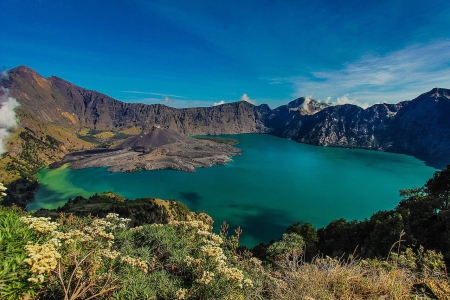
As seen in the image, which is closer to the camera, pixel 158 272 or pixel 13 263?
pixel 13 263

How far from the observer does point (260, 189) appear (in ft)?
210

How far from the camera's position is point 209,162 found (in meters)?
105

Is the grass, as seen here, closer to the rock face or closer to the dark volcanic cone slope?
the dark volcanic cone slope

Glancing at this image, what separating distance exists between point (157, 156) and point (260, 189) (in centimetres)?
6743

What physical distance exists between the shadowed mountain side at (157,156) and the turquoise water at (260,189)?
6044 millimetres

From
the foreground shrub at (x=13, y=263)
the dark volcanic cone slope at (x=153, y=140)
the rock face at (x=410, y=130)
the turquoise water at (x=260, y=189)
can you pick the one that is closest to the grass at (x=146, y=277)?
the foreground shrub at (x=13, y=263)

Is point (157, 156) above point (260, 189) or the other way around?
above

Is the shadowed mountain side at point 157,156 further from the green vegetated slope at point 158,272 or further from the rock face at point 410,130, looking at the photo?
the rock face at point 410,130

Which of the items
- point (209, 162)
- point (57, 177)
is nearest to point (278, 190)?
point (209, 162)

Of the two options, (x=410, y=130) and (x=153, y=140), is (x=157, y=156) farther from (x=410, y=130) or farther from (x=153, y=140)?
(x=410, y=130)

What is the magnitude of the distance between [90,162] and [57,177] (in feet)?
51.5

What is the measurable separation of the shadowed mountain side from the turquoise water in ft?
19.8

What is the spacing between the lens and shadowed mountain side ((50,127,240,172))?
98.2 m

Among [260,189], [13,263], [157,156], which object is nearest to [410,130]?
[260,189]
